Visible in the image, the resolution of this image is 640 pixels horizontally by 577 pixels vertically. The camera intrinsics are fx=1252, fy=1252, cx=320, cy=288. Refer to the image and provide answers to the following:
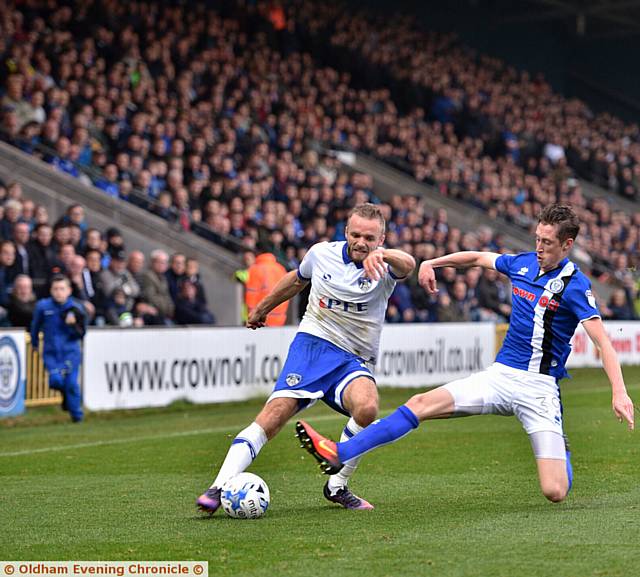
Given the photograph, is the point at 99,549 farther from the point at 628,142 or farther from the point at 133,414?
the point at 628,142

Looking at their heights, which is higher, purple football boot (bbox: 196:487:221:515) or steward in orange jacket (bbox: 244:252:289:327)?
steward in orange jacket (bbox: 244:252:289:327)

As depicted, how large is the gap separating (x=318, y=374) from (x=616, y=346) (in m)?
18.0

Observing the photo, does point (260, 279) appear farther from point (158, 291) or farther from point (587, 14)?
point (587, 14)

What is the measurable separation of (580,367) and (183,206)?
28.5 feet

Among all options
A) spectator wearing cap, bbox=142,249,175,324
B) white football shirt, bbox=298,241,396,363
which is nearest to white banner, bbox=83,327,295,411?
spectator wearing cap, bbox=142,249,175,324

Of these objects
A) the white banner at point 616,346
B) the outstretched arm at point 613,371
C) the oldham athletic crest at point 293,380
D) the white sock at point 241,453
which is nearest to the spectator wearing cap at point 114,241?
the white banner at point 616,346

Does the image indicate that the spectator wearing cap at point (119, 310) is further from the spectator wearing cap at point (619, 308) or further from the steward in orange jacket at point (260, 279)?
the spectator wearing cap at point (619, 308)

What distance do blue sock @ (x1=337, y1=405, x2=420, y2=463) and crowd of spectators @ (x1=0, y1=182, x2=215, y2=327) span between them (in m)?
9.96

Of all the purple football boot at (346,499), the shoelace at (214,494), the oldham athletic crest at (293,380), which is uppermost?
the oldham athletic crest at (293,380)

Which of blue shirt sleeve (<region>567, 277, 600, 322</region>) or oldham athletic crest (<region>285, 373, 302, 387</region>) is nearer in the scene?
blue shirt sleeve (<region>567, 277, 600, 322</region>)

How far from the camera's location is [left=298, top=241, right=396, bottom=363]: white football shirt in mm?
8359

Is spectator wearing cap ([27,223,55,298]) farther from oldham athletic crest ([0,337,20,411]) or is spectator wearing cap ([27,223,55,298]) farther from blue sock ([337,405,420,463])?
blue sock ([337,405,420,463])

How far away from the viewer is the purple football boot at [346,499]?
8.31 meters

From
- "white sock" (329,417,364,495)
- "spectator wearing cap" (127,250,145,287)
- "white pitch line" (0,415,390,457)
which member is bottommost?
"white pitch line" (0,415,390,457)
